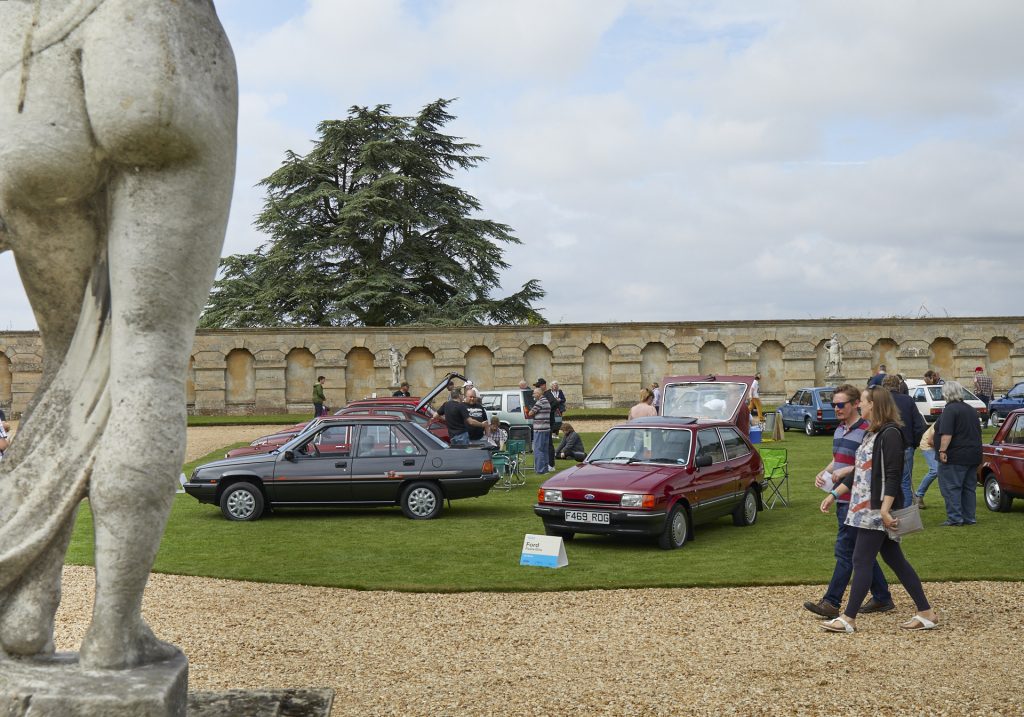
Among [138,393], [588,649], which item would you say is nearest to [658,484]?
[588,649]

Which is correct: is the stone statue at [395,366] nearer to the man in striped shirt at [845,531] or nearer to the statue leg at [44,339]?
the man in striped shirt at [845,531]

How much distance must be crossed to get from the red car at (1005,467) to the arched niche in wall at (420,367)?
31711 mm

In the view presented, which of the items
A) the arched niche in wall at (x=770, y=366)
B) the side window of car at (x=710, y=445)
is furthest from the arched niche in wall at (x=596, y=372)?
the side window of car at (x=710, y=445)

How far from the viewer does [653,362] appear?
4616 cm

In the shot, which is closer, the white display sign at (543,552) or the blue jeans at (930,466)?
the white display sign at (543,552)

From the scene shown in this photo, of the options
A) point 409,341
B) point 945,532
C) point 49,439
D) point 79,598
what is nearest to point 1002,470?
point 945,532

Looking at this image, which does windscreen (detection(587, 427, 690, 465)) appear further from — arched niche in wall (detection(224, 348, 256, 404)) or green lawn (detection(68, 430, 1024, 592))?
arched niche in wall (detection(224, 348, 256, 404))

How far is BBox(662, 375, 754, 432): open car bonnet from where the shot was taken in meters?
21.8

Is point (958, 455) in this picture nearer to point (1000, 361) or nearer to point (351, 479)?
point (351, 479)

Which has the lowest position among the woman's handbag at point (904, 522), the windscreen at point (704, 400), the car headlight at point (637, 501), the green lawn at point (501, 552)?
the green lawn at point (501, 552)

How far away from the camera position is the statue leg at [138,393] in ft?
10.6

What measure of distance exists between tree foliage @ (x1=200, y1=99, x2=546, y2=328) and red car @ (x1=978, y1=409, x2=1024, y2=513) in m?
34.4

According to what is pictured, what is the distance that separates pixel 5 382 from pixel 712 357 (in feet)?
107

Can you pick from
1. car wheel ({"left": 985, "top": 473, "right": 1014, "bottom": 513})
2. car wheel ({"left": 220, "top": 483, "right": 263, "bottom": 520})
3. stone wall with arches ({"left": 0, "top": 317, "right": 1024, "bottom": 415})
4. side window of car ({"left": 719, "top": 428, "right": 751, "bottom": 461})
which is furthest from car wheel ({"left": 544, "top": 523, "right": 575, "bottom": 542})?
stone wall with arches ({"left": 0, "top": 317, "right": 1024, "bottom": 415})
